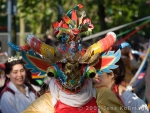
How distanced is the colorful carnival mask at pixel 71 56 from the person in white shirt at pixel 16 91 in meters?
1.43

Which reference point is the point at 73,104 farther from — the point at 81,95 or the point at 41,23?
the point at 41,23

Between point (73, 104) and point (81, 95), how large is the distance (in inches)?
4.5

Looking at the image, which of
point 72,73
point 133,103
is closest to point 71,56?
point 72,73

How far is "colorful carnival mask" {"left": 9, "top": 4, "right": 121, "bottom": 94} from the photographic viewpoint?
4.29 meters

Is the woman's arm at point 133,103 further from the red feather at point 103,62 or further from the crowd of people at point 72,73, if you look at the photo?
the red feather at point 103,62

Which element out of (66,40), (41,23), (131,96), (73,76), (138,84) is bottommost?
(41,23)

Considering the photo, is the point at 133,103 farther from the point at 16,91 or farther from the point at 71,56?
the point at 16,91

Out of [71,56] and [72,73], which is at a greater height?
[71,56]

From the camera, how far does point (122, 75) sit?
18.9 feet

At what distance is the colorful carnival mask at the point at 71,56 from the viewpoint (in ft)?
14.1

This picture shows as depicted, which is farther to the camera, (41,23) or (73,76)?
(41,23)

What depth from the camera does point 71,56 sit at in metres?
4.32

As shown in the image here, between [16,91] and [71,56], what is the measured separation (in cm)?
196

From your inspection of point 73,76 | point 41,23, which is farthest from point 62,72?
point 41,23
